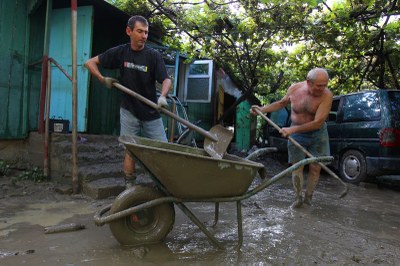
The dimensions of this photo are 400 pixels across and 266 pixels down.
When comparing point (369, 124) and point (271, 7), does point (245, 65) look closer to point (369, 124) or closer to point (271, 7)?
point (271, 7)

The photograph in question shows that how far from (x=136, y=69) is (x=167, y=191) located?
1311 mm

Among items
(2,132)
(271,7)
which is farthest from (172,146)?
(271,7)

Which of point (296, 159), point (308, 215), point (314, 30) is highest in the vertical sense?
point (314, 30)

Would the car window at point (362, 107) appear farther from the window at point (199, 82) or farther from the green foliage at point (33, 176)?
the green foliage at point (33, 176)

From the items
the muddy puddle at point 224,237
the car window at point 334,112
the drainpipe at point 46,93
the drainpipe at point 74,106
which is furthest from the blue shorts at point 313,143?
the drainpipe at point 46,93

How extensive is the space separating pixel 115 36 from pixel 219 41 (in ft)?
9.60

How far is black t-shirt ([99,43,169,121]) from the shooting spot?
127 inches

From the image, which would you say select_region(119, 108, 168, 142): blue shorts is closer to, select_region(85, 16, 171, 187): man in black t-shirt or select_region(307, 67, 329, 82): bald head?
select_region(85, 16, 171, 187): man in black t-shirt

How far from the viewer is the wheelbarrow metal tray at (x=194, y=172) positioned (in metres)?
2.34

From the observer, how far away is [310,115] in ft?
13.3

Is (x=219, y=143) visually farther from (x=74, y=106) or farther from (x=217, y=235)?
(x=74, y=106)

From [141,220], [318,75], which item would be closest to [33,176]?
[141,220]

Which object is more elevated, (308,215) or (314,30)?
(314,30)

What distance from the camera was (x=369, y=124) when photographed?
5.90m
